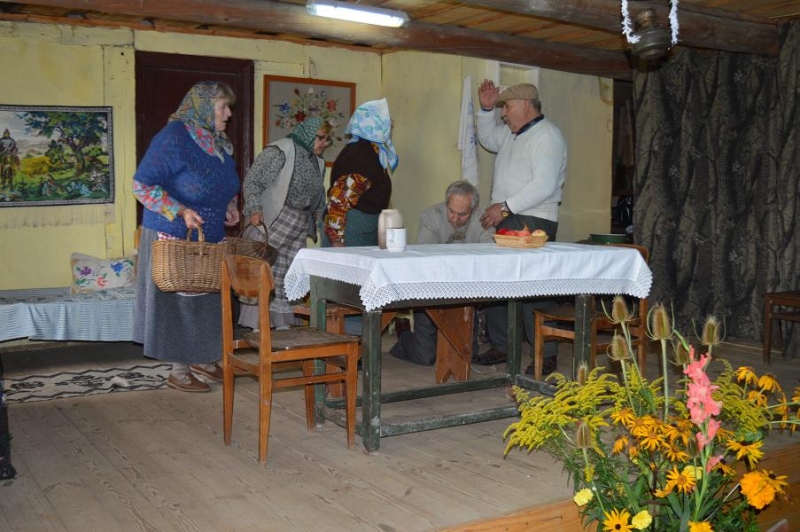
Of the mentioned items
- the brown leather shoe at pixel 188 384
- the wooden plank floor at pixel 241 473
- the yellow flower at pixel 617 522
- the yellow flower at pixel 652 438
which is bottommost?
the wooden plank floor at pixel 241 473

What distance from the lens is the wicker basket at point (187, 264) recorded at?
4.17 m

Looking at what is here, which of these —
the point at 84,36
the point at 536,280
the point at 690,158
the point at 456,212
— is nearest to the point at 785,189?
the point at 690,158

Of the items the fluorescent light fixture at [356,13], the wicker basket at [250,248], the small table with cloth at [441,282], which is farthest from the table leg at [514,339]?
the fluorescent light fixture at [356,13]

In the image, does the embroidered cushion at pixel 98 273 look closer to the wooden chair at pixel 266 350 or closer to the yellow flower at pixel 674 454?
the wooden chair at pixel 266 350

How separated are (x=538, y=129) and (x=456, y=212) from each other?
658mm

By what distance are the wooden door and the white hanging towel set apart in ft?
5.50

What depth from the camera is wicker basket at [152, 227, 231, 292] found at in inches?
164

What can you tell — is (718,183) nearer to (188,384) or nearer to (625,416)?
(188,384)

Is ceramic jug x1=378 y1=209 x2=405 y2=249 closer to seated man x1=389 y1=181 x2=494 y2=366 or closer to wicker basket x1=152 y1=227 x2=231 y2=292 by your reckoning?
wicker basket x1=152 y1=227 x2=231 y2=292

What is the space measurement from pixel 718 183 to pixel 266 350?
4268 mm

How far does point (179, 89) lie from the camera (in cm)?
657

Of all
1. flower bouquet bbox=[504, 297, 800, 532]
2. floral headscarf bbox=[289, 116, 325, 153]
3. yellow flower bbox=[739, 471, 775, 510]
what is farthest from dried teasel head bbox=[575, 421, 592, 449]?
floral headscarf bbox=[289, 116, 325, 153]

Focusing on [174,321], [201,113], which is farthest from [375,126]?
[174,321]

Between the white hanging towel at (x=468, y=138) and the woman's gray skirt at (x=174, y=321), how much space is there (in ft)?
8.39
